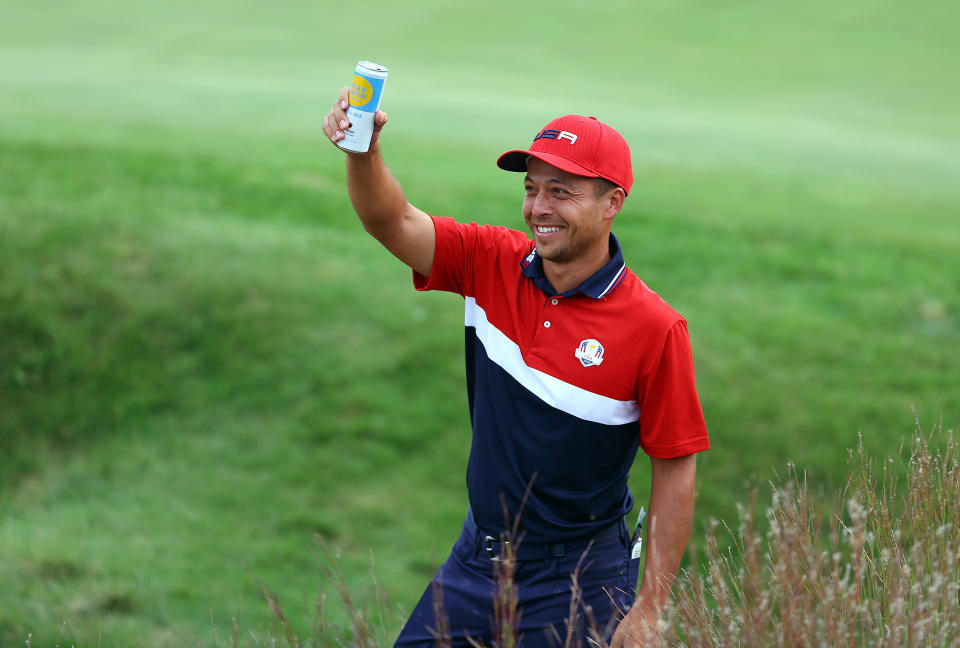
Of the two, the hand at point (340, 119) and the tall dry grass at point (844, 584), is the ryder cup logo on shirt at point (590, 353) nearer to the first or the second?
the tall dry grass at point (844, 584)

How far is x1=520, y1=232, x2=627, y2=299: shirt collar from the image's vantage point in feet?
12.0

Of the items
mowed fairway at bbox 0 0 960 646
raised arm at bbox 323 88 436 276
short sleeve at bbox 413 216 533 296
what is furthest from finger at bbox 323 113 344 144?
mowed fairway at bbox 0 0 960 646

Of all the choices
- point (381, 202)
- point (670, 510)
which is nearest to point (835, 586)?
point (670, 510)

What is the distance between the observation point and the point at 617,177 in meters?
3.72

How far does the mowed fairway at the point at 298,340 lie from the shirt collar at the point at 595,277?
43.2 inches

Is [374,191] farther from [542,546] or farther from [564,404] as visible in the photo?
[542,546]

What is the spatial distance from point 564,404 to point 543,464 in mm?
221

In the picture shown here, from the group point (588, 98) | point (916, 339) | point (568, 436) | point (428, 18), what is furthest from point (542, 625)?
point (428, 18)

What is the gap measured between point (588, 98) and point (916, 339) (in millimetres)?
12820

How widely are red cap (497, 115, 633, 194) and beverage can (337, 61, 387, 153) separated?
1.63 feet

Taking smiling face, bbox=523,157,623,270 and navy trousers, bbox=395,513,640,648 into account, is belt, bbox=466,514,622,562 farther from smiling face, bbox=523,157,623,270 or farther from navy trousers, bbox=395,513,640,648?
smiling face, bbox=523,157,623,270

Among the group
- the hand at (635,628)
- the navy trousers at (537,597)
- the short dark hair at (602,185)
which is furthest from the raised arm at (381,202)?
the hand at (635,628)

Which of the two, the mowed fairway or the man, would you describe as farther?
the mowed fairway

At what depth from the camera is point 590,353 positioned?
358 centimetres
